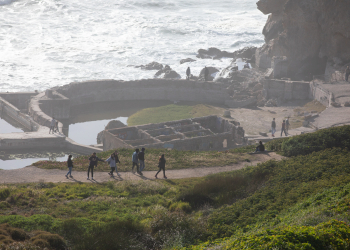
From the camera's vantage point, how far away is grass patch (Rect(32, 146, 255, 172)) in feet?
77.5

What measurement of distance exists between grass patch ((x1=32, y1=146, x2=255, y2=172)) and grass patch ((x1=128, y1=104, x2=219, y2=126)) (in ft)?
57.2

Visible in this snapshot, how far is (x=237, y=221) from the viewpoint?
14.5 metres

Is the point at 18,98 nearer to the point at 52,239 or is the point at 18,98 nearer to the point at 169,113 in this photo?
the point at 169,113

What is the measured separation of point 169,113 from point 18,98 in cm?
1856

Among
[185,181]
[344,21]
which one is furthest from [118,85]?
[185,181]

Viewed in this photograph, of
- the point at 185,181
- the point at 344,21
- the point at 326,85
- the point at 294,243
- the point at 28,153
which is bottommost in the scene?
the point at 28,153

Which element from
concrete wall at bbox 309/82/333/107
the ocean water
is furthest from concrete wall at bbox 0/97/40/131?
concrete wall at bbox 309/82/333/107

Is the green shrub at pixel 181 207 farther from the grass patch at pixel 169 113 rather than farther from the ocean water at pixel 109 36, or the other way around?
the ocean water at pixel 109 36

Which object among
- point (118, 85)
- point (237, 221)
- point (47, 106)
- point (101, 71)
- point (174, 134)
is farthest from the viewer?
point (101, 71)

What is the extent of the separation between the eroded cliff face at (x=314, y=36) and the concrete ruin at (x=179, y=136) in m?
21.4

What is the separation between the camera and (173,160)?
83.0ft

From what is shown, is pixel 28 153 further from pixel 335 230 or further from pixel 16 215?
pixel 335 230

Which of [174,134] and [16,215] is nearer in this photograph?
[16,215]

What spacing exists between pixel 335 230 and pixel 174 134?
81.3ft
